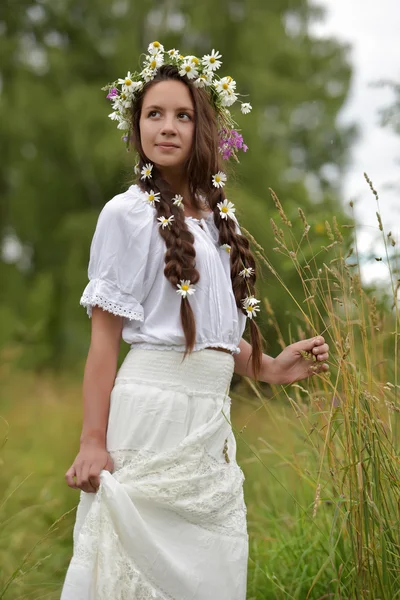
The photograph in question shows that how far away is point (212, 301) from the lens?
239 cm

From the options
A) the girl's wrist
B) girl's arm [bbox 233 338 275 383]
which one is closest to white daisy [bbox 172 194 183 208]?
girl's arm [bbox 233 338 275 383]

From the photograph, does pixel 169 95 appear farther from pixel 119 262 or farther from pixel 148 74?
pixel 119 262

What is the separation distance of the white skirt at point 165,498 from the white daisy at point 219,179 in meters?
0.51

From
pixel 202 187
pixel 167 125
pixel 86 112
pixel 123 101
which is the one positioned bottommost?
pixel 202 187

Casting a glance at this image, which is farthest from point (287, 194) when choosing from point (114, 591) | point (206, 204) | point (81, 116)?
point (114, 591)

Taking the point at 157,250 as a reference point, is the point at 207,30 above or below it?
above

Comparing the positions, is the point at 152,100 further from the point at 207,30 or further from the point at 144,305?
the point at 207,30

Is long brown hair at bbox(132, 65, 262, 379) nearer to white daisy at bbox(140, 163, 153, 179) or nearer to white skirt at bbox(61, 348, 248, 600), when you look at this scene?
white daisy at bbox(140, 163, 153, 179)

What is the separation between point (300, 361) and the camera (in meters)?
2.63

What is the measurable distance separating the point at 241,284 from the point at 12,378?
17.7 feet

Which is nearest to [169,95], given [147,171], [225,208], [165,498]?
[147,171]

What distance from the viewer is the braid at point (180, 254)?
7.55 ft

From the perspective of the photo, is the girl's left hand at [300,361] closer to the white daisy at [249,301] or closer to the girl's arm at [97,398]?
the white daisy at [249,301]

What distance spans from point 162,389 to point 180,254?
348mm
